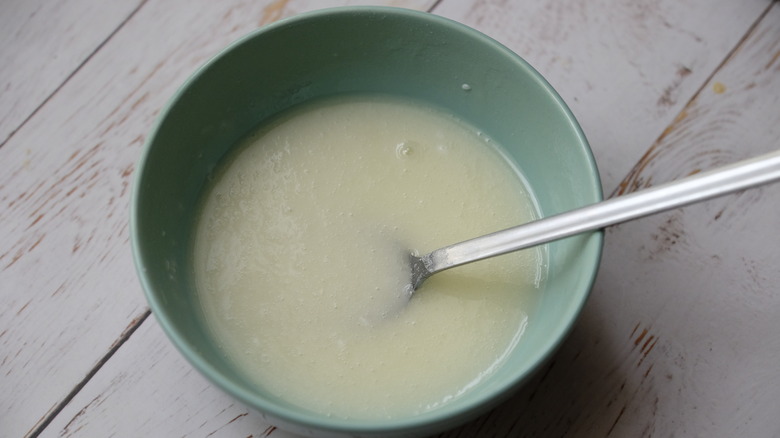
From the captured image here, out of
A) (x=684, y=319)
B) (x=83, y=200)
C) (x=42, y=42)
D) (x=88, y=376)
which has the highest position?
(x=42, y=42)

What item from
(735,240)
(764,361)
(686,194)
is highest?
(686,194)

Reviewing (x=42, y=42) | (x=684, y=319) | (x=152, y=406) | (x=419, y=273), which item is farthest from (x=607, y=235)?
(x=42, y=42)

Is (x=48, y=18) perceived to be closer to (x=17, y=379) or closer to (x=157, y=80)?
(x=157, y=80)

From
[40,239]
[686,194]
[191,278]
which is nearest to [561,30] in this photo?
[686,194]

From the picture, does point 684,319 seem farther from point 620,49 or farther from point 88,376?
point 88,376

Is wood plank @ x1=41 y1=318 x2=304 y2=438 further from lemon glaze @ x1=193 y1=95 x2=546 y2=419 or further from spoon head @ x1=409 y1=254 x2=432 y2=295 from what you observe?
spoon head @ x1=409 y1=254 x2=432 y2=295
